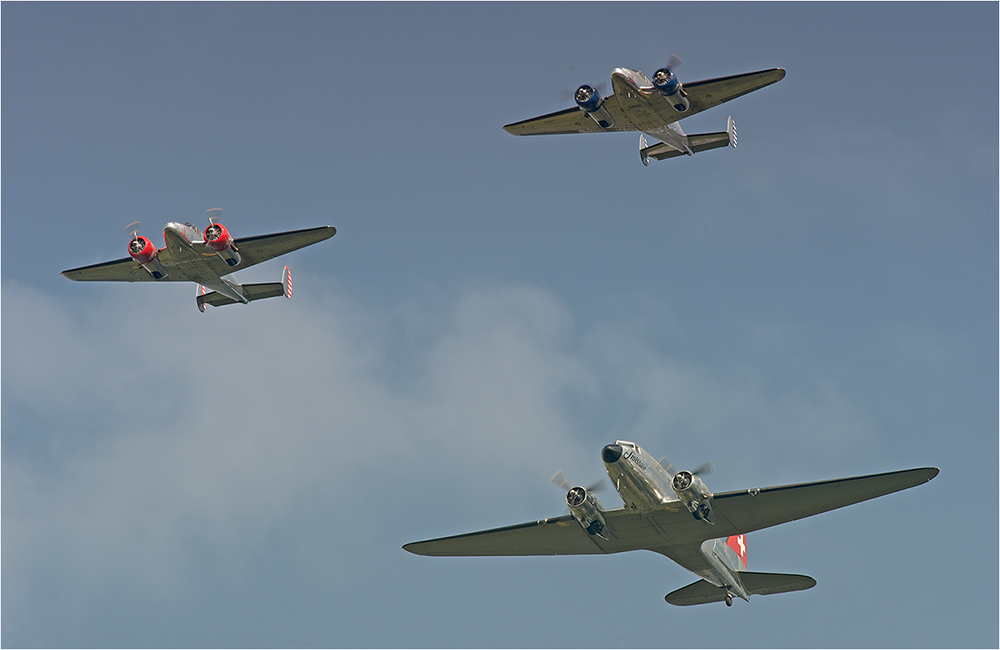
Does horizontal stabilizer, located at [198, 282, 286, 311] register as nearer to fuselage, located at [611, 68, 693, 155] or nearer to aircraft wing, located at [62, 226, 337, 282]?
aircraft wing, located at [62, 226, 337, 282]

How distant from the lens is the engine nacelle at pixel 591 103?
53.5 m

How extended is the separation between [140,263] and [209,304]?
20.9 ft

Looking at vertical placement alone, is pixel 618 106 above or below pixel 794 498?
above

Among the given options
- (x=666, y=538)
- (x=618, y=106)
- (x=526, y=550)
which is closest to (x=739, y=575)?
(x=666, y=538)

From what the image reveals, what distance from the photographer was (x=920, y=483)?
39688 mm

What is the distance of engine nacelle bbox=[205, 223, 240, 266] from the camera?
56.6 m

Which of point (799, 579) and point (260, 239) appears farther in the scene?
point (260, 239)

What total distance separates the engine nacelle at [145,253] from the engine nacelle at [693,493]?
3432 cm

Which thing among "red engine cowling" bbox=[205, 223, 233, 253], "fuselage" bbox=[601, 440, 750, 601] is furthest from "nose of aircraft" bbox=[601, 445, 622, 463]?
"red engine cowling" bbox=[205, 223, 233, 253]

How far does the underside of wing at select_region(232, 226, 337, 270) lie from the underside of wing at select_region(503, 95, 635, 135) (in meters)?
13.7

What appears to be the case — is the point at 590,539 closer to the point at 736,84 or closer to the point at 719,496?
the point at 719,496

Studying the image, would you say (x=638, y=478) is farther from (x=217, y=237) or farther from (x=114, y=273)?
(x=114, y=273)

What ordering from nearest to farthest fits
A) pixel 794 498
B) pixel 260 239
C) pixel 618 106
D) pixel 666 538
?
pixel 794 498 → pixel 666 538 → pixel 618 106 → pixel 260 239

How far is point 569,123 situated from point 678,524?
26038 mm
